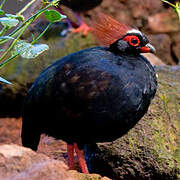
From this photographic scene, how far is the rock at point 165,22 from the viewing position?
8.66 meters

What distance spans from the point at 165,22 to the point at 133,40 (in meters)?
6.15

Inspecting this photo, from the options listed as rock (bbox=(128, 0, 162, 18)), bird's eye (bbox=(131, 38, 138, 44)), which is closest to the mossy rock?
rock (bbox=(128, 0, 162, 18))

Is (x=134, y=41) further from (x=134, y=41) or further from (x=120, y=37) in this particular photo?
(x=120, y=37)

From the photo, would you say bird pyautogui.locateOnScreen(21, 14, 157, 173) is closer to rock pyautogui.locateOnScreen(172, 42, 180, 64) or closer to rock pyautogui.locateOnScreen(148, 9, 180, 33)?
rock pyautogui.locateOnScreen(148, 9, 180, 33)

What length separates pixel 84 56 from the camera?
3027 millimetres

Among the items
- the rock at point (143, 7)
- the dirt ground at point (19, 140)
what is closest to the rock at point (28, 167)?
the dirt ground at point (19, 140)

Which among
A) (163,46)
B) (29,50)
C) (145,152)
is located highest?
(29,50)

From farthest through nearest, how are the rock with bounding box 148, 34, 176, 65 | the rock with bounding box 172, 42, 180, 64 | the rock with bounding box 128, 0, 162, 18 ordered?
the rock with bounding box 172, 42, 180, 64 → the rock with bounding box 148, 34, 176, 65 → the rock with bounding box 128, 0, 162, 18

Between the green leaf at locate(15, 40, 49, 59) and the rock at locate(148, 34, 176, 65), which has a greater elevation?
the green leaf at locate(15, 40, 49, 59)

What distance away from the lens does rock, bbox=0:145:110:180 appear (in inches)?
78.5

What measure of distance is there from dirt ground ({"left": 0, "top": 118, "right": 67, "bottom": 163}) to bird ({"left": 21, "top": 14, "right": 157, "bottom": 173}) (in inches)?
44.6

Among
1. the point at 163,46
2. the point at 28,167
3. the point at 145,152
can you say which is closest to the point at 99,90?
the point at 28,167

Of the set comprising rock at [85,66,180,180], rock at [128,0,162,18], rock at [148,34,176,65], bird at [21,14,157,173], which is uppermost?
bird at [21,14,157,173]

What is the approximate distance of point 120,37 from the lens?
3.06m
